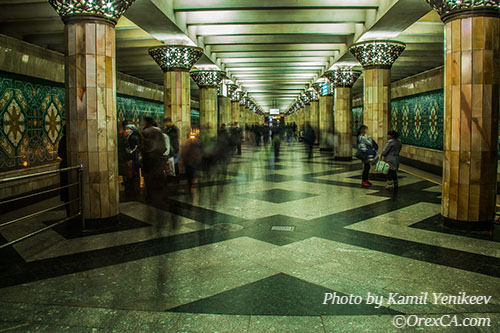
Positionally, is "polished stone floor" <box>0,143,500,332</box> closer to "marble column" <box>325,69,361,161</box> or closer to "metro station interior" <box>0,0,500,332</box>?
"metro station interior" <box>0,0,500,332</box>

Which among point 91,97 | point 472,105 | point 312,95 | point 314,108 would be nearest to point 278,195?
point 472,105

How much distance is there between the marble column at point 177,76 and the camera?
12.8 metres

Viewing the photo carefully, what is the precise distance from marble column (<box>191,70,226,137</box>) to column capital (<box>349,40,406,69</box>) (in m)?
7.69

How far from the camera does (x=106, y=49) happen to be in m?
6.75

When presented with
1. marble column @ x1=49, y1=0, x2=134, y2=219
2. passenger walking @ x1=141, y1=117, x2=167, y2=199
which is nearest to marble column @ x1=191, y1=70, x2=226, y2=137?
passenger walking @ x1=141, y1=117, x2=167, y2=199

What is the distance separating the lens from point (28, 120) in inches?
438

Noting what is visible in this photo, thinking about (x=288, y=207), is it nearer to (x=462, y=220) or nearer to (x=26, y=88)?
(x=462, y=220)

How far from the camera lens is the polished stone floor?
3539mm

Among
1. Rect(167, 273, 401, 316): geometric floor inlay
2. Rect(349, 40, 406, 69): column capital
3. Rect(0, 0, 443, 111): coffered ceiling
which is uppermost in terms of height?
Rect(0, 0, 443, 111): coffered ceiling

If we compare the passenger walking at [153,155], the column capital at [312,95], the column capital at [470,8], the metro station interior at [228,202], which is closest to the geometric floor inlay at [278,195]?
the metro station interior at [228,202]

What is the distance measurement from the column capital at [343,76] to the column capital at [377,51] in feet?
17.4

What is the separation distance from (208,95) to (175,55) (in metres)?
6.38

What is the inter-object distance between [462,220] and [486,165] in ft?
3.08

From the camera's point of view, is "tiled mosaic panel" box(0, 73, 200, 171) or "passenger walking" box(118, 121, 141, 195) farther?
"tiled mosaic panel" box(0, 73, 200, 171)
